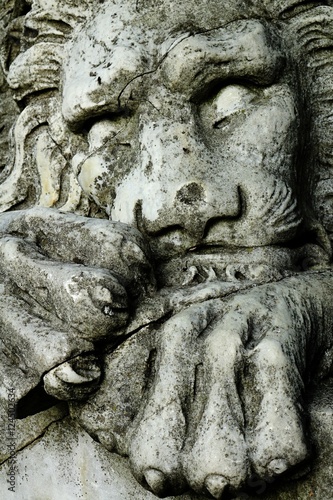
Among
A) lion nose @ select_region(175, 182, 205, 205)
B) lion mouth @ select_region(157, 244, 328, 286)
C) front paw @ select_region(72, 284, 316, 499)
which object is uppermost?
lion nose @ select_region(175, 182, 205, 205)

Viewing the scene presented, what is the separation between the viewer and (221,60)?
216 cm

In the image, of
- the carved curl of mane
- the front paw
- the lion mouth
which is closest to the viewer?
the front paw

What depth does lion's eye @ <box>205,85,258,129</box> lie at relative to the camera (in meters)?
2.20

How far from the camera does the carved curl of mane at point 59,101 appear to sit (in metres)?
2.31

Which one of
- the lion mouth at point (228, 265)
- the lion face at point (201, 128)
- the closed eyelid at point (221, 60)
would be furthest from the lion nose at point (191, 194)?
the closed eyelid at point (221, 60)

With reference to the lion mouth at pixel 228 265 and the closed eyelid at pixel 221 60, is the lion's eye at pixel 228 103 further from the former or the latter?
the lion mouth at pixel 228 265

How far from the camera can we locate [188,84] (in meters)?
2.18

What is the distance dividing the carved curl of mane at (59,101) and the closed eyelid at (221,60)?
0.42 ft

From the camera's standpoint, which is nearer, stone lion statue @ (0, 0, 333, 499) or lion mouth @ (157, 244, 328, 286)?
stone lion statue @ (0, 0, 333, 499)

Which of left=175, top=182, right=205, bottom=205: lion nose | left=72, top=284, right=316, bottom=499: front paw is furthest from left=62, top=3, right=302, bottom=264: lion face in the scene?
left=72, top=284, right=316, bottom=499: front paw

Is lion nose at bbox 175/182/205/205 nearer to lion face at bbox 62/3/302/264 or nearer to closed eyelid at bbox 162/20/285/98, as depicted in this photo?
lion face at bbox 62/3/302/264

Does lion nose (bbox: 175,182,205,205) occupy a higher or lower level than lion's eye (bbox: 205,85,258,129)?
lower

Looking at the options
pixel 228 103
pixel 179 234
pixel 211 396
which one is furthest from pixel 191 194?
pixel 211 396

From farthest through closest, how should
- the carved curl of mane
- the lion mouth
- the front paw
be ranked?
the carved curl of mane → the lion mouth → the front paw
